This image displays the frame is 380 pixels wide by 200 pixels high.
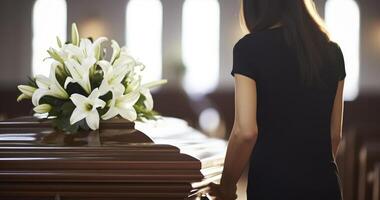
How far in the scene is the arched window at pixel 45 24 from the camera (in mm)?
16250

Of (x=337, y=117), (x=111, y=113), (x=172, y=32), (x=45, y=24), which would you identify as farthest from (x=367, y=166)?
(x=45, y=24)

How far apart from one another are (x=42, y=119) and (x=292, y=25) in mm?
738

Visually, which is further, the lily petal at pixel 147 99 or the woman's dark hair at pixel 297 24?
the lily petal at pixel 147 99

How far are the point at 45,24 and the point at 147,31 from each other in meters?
2.19

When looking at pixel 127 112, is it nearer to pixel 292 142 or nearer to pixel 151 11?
pixel 292 142

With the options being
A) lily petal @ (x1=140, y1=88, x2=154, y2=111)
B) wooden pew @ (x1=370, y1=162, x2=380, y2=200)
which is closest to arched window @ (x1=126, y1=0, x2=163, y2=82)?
wooden pew @ (x1=370, y1=162, x2=380, y2=200)

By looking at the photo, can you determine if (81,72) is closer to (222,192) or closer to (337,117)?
(222,192)

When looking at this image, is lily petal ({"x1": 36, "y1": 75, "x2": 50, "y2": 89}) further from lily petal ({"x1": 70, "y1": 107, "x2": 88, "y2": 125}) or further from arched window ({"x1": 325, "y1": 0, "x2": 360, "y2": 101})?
arched window ({"x1": 325, "y1": 0, "x2": 360, "y2": 101})

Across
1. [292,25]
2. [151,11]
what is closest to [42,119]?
[292,25]

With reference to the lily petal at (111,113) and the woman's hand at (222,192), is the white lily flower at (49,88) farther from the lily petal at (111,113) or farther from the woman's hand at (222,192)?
the woman's hand at (222,192)

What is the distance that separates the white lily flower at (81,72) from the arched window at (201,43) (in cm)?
1403

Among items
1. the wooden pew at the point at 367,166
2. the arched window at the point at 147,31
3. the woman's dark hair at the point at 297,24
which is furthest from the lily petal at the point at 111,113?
the arched window at the point at 147,31

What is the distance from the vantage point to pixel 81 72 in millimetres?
1967

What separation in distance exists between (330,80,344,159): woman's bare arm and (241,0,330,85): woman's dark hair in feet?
0.43
